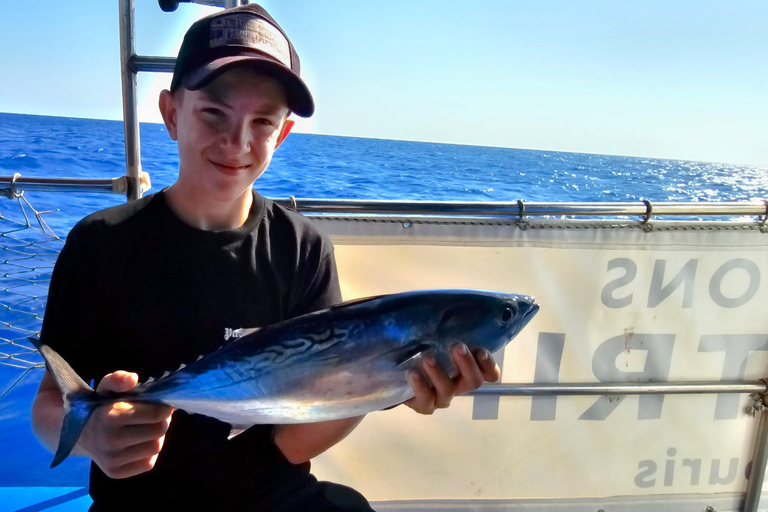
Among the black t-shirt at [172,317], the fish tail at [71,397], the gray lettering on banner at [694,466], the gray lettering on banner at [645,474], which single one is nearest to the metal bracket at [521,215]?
the black t-shirt at [172,317]

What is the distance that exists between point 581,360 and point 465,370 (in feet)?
4.23

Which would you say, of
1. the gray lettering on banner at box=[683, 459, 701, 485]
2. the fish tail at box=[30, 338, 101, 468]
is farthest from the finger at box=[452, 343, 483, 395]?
the gray lettering on banner at box=[683, 459, 701, 485]

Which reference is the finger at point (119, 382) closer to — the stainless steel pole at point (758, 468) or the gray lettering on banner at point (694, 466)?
the gray lettering on banner at point (694, 466)

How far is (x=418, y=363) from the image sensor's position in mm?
1243

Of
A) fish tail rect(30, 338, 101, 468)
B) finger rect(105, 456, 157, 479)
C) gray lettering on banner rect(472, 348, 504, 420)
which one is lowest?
gray lettering on banner rect(472, 348, 504, 420)

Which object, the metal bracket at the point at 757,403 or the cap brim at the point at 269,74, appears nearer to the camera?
the cap brim at the point at 269,74

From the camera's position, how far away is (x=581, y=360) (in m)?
2.32

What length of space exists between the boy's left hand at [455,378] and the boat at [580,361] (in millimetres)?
987

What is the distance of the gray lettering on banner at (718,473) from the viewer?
2.43 metres

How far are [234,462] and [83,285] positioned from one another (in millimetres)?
686

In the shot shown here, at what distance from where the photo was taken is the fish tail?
1187 millimetres

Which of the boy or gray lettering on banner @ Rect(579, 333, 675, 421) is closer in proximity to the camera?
the boy

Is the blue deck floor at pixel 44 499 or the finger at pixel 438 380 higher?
the finger at pixel 438 380

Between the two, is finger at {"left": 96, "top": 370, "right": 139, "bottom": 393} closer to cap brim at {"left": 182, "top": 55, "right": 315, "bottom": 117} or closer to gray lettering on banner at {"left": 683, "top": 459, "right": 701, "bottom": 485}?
cap brim at {"left": 182, "top": 55, "right": 315, "bottom": 117}
